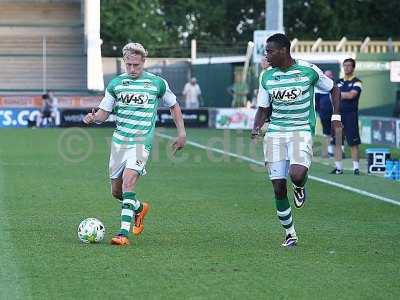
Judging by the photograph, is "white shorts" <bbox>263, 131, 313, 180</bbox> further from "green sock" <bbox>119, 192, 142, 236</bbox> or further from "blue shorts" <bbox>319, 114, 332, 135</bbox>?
"blue shorts" <bbox>319, 114, 332, 135</bbox>

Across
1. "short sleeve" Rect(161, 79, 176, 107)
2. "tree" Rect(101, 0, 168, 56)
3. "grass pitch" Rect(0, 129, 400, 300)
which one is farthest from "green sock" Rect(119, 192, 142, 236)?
"tree" Rect(101, 0, 168, 56)

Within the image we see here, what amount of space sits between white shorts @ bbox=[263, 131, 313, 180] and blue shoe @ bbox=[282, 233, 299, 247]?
608 mm

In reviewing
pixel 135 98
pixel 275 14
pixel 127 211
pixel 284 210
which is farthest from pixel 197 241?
pixel 275 14

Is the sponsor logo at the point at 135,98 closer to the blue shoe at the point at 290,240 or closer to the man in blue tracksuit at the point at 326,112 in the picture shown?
the blue shoe at the point at 290,240

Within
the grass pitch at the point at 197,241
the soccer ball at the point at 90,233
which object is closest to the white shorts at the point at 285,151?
the grass pitch at the point at 197,241

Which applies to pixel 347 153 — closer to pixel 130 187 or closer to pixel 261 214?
pixel 261 214

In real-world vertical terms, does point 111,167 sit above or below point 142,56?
below

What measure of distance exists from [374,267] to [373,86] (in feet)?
116

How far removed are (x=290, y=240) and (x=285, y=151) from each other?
2.98ft

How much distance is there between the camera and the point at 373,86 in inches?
1799

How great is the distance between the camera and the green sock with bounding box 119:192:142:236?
40.2 feet

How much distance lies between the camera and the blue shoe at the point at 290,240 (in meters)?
12.2

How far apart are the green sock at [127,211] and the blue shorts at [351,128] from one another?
10658mm

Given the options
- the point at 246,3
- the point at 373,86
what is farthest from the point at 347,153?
the point at 246,3
